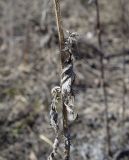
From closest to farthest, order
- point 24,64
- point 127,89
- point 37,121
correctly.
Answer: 1. point 37,121
2. point 127,89
3. point 24,64

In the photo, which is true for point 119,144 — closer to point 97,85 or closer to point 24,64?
→ point 97,85

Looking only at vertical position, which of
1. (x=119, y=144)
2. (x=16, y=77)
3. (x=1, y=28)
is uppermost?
(x=1, y=28)

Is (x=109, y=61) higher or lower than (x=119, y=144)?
higher

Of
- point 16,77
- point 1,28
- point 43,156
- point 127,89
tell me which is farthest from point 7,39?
point 43,156

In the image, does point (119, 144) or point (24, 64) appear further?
point (24, 64)

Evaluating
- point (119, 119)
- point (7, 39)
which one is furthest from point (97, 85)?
point (7, 39)

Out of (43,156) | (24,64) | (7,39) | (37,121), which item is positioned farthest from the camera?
(7,39)
